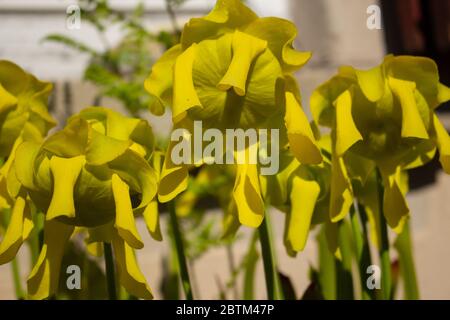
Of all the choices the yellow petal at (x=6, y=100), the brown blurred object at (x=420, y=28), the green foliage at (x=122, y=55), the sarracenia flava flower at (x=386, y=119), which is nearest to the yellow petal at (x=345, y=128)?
the sarracenia flava flower at (x=386, y=119)

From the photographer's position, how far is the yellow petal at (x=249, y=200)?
0.26m

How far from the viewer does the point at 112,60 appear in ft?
2.57

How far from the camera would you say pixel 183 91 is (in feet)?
0.86

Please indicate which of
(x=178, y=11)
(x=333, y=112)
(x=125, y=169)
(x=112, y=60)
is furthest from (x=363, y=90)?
(x=178, y=11)

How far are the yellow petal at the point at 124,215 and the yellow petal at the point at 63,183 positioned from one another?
0.07 feet

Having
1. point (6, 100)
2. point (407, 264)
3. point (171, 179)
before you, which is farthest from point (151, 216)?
point (407, 264)

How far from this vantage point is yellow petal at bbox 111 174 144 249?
0.84 ft

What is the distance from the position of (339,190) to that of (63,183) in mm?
150

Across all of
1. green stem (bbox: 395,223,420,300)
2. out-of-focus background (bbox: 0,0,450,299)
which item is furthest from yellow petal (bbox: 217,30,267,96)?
out-of-focus background (bbox: 0,0,450,299)

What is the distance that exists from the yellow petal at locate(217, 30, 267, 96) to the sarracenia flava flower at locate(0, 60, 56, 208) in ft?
0.49

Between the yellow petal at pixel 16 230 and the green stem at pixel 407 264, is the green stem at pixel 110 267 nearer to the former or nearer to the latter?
the yellow petal at pixel 16 230

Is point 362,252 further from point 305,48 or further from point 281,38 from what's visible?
point 305,48

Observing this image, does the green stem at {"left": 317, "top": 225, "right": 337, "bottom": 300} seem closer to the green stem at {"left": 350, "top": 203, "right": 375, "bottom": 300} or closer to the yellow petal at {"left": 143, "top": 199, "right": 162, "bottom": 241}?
the green stem at {"left": 350, "top": 203, "right": 375, "bottom": 300}

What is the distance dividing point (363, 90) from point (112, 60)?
0.56m
